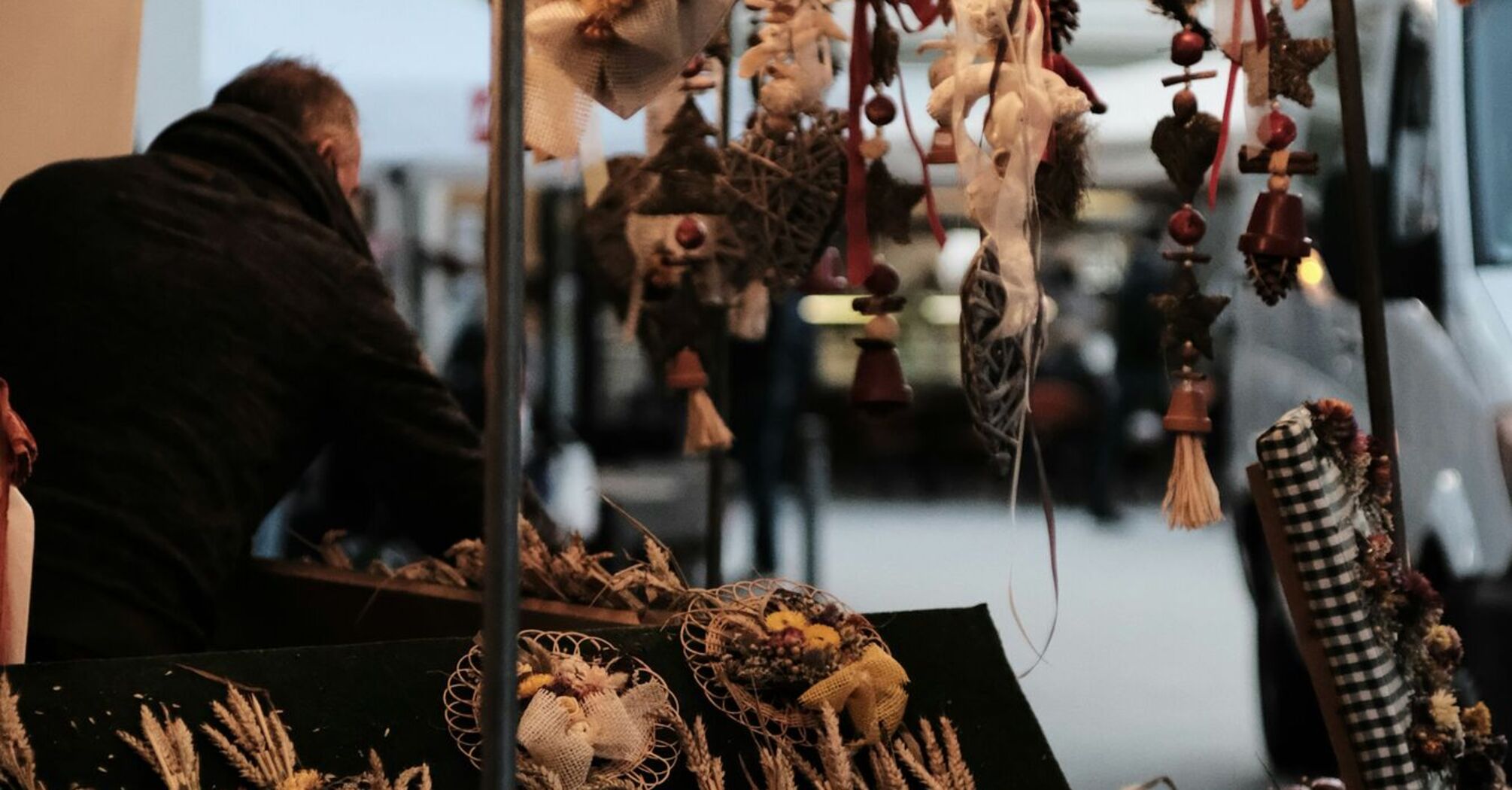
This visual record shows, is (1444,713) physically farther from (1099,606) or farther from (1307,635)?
(1099,606)

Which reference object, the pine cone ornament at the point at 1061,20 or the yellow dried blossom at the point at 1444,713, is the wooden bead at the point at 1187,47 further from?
the yellow dried blossom at the point at 1444,713

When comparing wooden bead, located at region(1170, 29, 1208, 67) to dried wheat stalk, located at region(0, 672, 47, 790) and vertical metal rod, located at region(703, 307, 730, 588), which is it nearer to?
vertical metal rod, located at region(703, 307, 730, 588)

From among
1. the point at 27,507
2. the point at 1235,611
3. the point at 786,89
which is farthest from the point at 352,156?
the point at 1235,611

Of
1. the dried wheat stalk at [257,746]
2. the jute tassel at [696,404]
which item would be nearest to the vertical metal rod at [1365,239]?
the jute tassel at [696,404]

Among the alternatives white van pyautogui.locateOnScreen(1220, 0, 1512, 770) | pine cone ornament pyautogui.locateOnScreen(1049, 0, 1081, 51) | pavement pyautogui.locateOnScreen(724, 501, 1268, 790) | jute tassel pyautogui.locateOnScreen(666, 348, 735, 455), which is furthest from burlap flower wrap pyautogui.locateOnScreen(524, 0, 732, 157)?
white van pyautogui.locateOnScreen(1220, 0, 1512, 770)

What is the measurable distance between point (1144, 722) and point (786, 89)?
246 cm

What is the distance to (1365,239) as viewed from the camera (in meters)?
1.55

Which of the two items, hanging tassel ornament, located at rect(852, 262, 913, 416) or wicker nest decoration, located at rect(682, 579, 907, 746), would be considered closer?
wicker nest decoration, located at rect(682, 579, 907, 746)

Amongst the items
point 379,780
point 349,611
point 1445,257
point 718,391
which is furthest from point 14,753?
point 1445,257

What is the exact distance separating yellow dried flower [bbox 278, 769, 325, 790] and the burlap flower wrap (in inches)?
22.0

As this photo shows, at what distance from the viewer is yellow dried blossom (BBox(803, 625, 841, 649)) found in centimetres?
137

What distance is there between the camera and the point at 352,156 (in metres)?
2.12

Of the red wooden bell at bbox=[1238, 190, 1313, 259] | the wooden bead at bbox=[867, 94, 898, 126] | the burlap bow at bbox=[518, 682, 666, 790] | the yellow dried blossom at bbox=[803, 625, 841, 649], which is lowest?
the burlap bow at bbox=[518, 682, 666, 790]

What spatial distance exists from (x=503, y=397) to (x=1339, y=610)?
0.74 m
